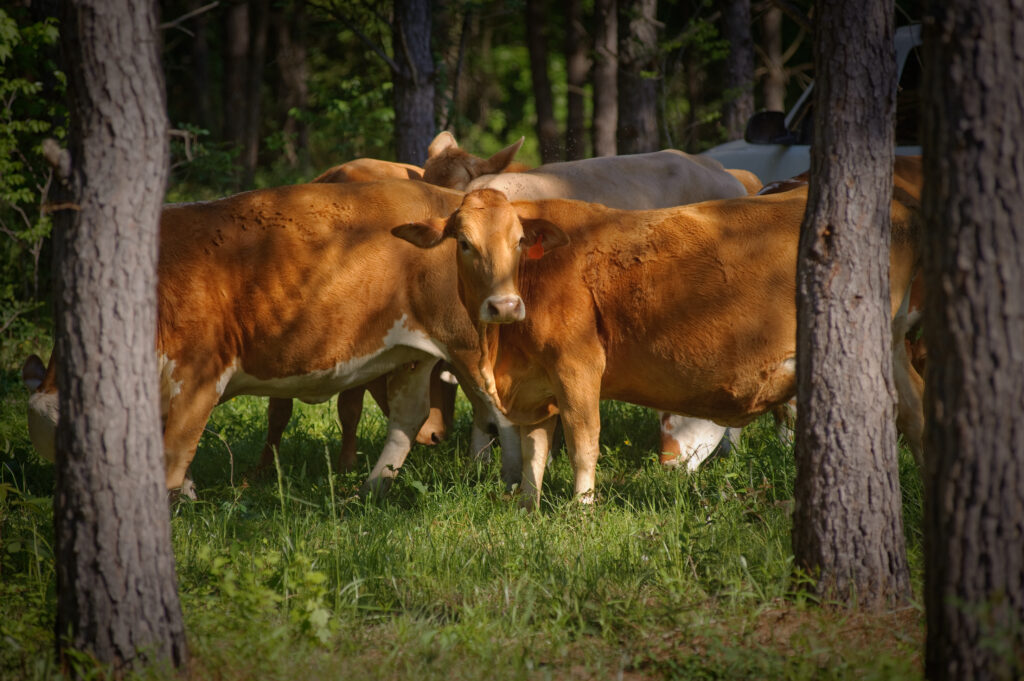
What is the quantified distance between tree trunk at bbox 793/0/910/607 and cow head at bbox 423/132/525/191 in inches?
159

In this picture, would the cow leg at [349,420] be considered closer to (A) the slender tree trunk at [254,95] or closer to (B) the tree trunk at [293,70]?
(A) the slender tree trunk at [254,95]

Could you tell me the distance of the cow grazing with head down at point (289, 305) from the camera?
5980 millimetres

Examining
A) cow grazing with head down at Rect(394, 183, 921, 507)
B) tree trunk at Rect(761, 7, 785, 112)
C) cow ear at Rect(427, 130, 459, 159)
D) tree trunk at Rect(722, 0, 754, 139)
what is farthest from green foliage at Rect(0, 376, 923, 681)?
tree trunk at Rect(761, 7, 785, 112)

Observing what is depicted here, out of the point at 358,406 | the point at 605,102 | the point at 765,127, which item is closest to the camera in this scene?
the point at 358,406

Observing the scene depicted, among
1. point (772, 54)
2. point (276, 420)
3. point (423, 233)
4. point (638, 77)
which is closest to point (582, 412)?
point (423, 233)

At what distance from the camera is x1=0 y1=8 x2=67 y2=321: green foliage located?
966 cm

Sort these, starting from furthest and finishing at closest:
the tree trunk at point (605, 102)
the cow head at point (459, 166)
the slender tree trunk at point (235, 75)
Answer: the slender tree trunk at point (235, 75), the tree trunk at point (605, 102), the cow head at point (459, 166)

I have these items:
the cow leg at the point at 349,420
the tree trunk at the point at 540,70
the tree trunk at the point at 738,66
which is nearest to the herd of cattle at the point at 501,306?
the cow leg at the point at 349,420

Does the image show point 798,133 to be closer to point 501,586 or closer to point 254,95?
point 501,586

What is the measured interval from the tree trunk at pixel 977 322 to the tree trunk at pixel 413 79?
22.0ft

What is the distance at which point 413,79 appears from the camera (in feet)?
30.9

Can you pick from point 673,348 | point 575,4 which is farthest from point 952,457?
point 575,4

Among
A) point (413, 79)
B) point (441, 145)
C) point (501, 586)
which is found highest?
point (413, 79)

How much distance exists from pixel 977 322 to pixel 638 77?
31.9 feet
